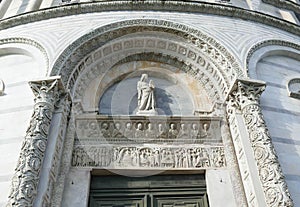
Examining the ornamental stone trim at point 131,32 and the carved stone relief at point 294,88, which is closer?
the ornamental stone trim at point 131,32

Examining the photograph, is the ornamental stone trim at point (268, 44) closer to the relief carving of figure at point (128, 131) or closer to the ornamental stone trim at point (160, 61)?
the ornamental stone trim at point (160, 61)

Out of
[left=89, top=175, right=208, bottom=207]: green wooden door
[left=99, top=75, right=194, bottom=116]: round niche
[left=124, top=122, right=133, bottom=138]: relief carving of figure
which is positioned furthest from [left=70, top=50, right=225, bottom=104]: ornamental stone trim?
[left=89, top=175, right=208, bottom=207]: green wooden door

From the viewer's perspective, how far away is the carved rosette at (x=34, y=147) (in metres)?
3.89

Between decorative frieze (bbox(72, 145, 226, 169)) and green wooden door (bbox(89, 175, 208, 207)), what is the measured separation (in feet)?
0.78

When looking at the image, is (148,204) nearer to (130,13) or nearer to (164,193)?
(164,193)

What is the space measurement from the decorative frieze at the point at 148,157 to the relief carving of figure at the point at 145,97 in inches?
31.6

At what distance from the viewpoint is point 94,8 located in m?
7.08

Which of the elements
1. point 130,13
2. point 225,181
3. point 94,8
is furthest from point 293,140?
point 94,8

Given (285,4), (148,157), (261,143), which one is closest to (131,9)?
(148,157)

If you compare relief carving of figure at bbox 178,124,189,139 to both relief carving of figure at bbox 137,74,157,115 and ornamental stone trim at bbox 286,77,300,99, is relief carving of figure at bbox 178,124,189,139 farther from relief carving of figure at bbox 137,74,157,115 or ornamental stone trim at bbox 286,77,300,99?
ornamental stone trim at bbox 286,77,300,99

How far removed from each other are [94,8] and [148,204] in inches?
180

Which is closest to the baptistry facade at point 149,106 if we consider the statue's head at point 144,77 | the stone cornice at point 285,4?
the statue's head at point 144,77

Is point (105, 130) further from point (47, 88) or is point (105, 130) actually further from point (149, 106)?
point (47, 88)

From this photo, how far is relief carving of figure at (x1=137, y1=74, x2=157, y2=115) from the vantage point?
19.3 ft
